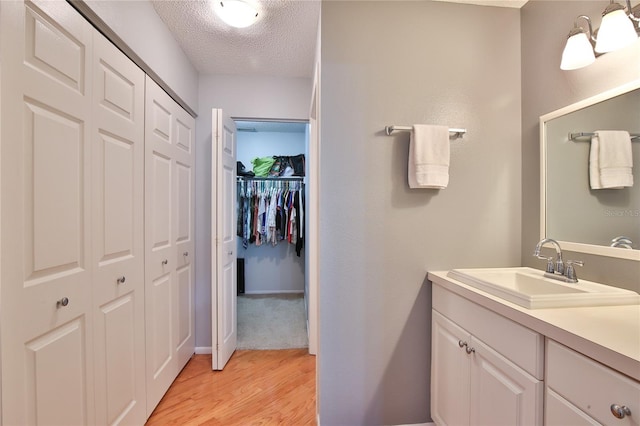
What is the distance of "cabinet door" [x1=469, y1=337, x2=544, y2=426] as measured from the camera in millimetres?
885

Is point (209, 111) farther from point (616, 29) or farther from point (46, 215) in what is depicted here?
point (616, 29)

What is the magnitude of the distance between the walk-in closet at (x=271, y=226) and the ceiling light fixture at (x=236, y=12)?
4.97 ft

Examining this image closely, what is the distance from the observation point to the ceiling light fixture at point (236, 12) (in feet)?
5.03


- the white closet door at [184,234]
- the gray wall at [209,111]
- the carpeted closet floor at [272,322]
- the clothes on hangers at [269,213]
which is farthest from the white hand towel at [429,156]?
the clothes on hangers at [269,213]

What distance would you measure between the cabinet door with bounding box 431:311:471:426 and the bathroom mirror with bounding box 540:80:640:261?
0.71 metres

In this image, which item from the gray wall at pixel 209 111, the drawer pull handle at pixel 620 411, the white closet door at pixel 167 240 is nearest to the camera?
the drawer pull handle at pixel 620 411

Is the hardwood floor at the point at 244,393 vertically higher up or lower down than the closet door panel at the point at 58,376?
lower down

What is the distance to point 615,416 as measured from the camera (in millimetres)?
661

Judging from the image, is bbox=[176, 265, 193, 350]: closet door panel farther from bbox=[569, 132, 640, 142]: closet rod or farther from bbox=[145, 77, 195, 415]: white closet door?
bbox=[569, 132, 640, 142]: closet rod

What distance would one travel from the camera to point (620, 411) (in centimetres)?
65

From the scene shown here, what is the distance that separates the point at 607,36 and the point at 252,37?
191 centimetres

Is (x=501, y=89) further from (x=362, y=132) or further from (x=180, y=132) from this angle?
(x=180, y=132)

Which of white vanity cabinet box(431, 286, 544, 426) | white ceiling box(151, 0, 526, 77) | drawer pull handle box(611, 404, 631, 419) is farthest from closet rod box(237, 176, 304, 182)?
drawer pull handle box(611, 404, 631, 419)

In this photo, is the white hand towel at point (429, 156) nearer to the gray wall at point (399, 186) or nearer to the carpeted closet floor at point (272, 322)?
the gray wall at point (399, 186)
